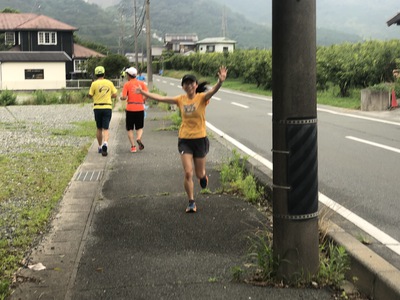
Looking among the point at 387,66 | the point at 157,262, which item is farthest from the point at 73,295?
the point at 387,66

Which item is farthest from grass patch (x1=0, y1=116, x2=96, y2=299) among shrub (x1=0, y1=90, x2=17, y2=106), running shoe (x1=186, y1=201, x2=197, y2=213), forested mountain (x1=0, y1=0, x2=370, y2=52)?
forested mountain (x1=0, y1=0, x2=370, y2=52)

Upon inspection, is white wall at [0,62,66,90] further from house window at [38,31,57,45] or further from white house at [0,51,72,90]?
house window at [38,31,57,45]

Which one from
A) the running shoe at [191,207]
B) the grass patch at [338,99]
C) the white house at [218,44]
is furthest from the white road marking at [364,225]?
the white house at [218,44]

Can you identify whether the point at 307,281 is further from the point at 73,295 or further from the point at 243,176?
the point at 243,176

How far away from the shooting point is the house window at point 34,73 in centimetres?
5281

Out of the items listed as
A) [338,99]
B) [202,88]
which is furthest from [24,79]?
[202,88]

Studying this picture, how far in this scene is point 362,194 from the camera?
6.71 m

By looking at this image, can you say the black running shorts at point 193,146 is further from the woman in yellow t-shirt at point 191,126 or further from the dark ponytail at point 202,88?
the dark ponytail at point 202,88

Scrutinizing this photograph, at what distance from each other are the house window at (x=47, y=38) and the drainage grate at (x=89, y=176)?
5266 cm

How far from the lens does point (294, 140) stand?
12.1 feet

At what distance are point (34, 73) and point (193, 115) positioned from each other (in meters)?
51.2

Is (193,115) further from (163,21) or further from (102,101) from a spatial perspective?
(163,21)

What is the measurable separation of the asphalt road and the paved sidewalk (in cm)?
127

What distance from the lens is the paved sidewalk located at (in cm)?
373
